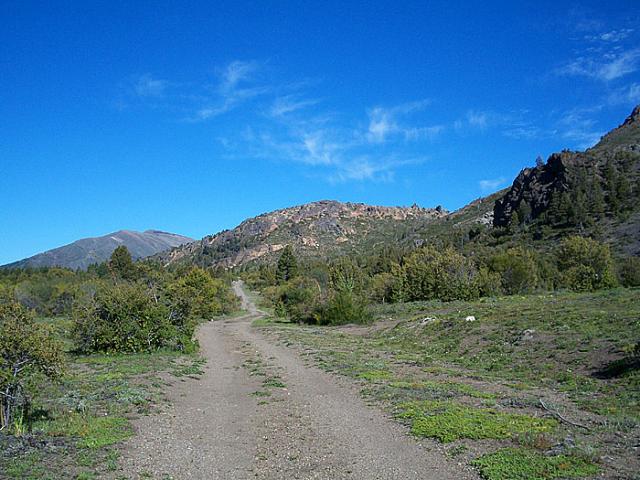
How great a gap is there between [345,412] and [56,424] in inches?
272

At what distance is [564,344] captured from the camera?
19.4 meters

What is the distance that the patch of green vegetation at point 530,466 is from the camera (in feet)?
24.6

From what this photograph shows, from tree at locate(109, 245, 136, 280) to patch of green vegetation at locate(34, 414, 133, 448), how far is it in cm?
7815

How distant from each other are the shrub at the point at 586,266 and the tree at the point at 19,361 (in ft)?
172

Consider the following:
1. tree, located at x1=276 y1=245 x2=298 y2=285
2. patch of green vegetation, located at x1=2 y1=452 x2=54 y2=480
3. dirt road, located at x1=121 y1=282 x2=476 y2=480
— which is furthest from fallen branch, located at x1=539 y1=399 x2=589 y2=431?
tree, located at x1=276 y1=245 x2=298 y2=285

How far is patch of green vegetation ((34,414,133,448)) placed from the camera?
9.45m

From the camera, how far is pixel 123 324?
24141 mm

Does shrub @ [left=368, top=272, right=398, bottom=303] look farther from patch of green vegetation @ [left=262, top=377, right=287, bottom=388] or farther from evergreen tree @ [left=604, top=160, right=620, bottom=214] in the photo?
evergreen tree @ [left=604, top=160, right=620, bottom=214]

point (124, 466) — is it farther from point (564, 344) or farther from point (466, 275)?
point (466, 275)

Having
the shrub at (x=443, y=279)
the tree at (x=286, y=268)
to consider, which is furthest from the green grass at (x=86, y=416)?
the tree at (x=286, y=268)

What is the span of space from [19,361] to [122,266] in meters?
82.5

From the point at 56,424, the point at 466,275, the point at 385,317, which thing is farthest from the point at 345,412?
the point at 466,275

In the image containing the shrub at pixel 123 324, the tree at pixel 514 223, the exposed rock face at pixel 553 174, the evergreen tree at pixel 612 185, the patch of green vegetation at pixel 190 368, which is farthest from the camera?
the exposed rock face at pixel 553 174

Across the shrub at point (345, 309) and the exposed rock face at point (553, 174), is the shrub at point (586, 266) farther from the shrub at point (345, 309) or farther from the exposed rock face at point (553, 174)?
the exposed rock face at point (553, 174)
